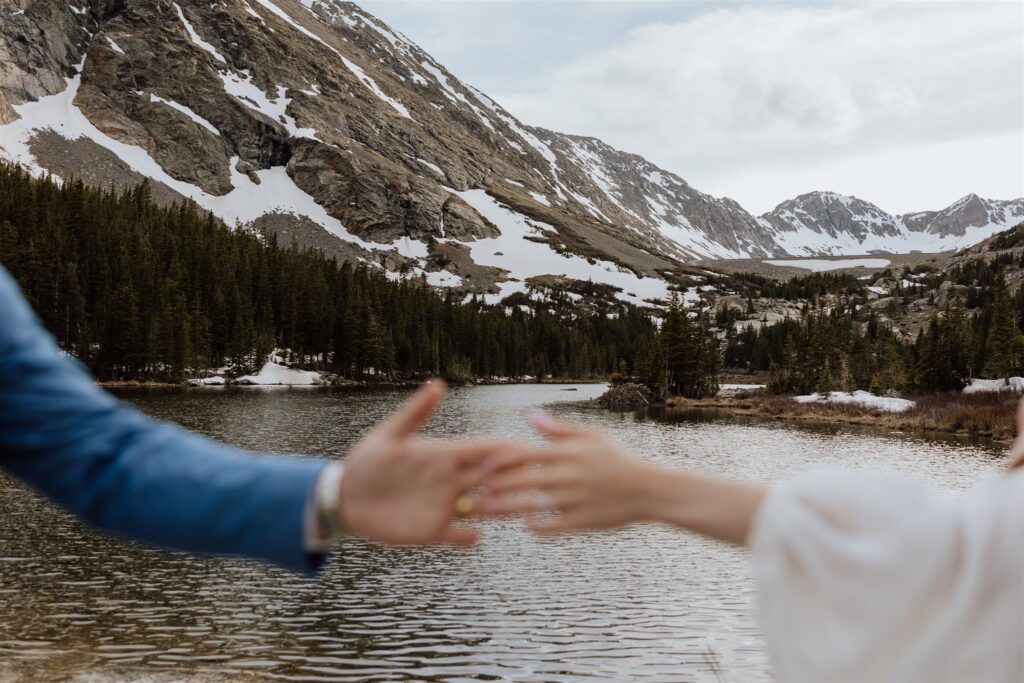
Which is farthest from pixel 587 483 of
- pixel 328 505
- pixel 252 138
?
pixel 252 138

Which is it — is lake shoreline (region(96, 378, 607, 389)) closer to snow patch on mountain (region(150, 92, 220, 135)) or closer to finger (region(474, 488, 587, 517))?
finger (region(474, 488, 587, 517))

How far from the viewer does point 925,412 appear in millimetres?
47250

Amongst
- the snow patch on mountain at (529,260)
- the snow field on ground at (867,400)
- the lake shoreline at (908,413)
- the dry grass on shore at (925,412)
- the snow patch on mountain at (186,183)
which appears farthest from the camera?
the snow patch on mountain at (529,260)

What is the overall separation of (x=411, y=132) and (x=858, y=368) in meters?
139

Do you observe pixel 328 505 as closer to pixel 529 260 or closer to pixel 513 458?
pixel 513 458

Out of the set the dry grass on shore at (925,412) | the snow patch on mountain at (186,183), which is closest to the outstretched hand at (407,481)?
the dry grass on shore at (925,412)

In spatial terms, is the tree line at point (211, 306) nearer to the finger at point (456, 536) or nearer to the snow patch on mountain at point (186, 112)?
the snow patch on mountain at point (186, 112)

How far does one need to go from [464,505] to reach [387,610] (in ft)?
38.3

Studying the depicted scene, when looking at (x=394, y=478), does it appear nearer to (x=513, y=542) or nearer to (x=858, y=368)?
(x=513, y=542)

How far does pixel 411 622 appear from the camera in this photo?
11.5 meters

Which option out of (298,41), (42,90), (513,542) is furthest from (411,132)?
(513,542)

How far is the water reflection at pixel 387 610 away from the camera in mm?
9750

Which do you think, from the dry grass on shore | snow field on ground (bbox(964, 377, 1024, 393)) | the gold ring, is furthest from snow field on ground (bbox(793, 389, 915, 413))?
the gold ring

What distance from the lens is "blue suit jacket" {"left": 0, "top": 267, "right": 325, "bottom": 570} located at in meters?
1.09
